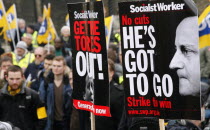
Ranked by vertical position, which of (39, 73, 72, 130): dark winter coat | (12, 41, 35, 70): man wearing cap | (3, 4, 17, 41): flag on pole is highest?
(3, 4, 17, 41): flag on pole

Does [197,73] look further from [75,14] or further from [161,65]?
[75,14]

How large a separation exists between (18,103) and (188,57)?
11.6ft

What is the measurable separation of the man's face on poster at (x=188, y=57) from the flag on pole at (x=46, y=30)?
10.00 metres

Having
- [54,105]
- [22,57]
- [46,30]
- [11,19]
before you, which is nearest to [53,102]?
[54,105]

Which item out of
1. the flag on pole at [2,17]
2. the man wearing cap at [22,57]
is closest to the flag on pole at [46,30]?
the flag on pole at [2,17]

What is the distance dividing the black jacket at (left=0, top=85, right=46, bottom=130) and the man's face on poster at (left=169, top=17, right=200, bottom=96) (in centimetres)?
327

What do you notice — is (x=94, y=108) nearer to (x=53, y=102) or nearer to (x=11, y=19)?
(x=53, y=102)

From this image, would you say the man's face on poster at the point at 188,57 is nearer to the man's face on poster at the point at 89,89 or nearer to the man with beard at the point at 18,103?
the man's face on poster at the point at 89,89

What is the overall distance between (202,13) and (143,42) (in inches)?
95.4

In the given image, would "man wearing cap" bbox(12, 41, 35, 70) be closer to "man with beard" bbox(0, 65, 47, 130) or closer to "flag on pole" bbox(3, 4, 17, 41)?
"flag on pole" bbox(3, 4, 17, 41)

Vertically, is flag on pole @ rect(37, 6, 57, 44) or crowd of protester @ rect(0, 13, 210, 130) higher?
flag on pole @ rect(37, 6, 57, 44)

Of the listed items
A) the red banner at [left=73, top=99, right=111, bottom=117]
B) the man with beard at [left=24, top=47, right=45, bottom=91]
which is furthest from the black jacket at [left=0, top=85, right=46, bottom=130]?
the man with beard at [left=24, top=47, right=45, bottom=91]

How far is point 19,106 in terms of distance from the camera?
10.2m

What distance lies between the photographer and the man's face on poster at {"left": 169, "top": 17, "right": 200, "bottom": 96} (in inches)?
289
